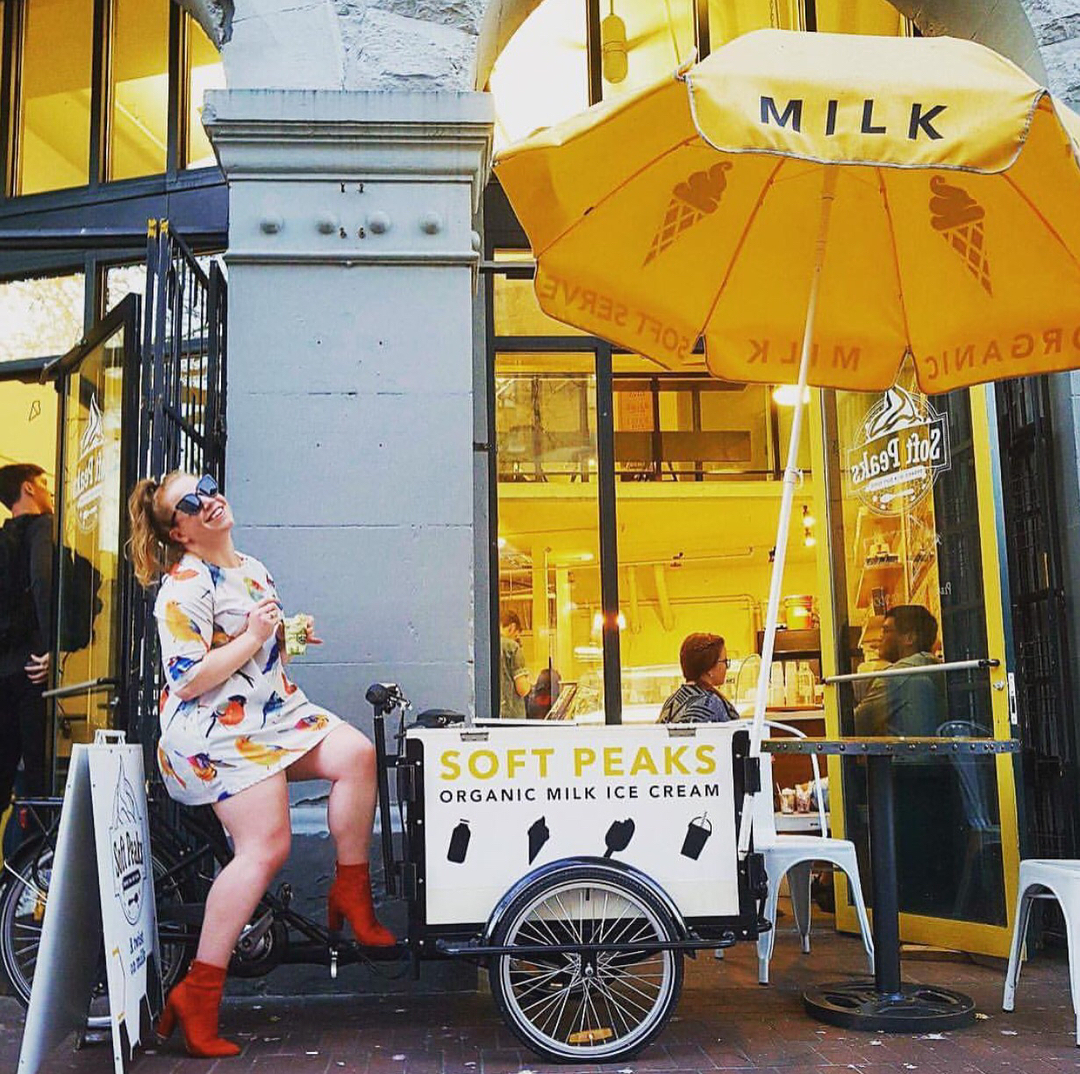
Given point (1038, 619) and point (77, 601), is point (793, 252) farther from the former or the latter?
point (77, 601)

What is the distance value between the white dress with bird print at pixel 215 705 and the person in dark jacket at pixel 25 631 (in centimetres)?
236

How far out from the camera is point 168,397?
211 inches

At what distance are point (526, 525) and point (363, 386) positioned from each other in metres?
2.23

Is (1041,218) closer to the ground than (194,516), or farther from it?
farther from it

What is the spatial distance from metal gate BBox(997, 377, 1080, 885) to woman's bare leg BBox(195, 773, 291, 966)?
344 cm

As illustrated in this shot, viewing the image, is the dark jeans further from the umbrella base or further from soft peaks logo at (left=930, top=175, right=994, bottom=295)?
soft peaks logo at (left=930, top=175, right=994, bottom=295)

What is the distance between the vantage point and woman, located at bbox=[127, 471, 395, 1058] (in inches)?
171

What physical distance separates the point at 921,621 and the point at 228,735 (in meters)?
3.63

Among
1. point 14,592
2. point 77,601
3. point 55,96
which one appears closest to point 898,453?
point 77,601

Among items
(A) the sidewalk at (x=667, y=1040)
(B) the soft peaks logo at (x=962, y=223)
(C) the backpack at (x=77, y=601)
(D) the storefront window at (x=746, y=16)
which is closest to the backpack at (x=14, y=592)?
(C) the backpack at (x=77, y=601)

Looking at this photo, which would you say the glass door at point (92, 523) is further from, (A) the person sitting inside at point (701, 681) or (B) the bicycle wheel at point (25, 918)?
(A) the person sitting inside at point (701, 681)

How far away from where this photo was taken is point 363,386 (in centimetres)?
578

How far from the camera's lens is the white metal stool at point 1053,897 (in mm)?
4504

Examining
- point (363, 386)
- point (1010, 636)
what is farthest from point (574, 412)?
point (1010, 636)
